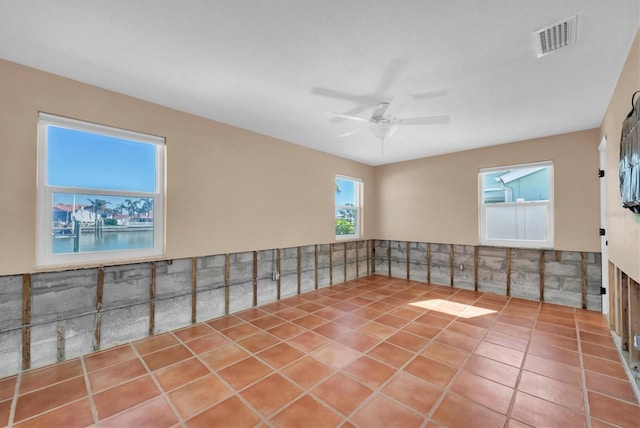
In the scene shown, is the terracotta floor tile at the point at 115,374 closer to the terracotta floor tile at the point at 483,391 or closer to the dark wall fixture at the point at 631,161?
the terracotta floor tile at the point at 483,391

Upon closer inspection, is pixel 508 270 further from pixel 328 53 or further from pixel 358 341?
pixel 328 53

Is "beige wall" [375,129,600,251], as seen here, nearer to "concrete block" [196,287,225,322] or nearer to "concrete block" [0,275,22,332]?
"concrete block" [196,287,225,322]

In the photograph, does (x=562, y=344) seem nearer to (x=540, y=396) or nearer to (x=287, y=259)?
(x=540, y=396)

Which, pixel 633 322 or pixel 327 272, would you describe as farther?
pixel 327 272

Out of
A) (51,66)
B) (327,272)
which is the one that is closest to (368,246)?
(327,272)

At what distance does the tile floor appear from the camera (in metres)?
1.83

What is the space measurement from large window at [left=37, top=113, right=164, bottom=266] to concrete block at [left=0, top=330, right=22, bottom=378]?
24.4 inches

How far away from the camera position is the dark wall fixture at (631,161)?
5.58 ft

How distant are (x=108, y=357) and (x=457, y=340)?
11.7ft

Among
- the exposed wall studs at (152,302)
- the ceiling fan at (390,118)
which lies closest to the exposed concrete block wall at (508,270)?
the ceiling fan at (390,118)

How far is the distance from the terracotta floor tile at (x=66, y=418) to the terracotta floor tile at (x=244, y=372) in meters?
0.89

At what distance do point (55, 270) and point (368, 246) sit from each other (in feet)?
17.2

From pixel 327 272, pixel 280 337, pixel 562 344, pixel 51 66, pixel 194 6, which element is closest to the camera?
pixel 194 6

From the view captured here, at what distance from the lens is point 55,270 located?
2.52 meters
